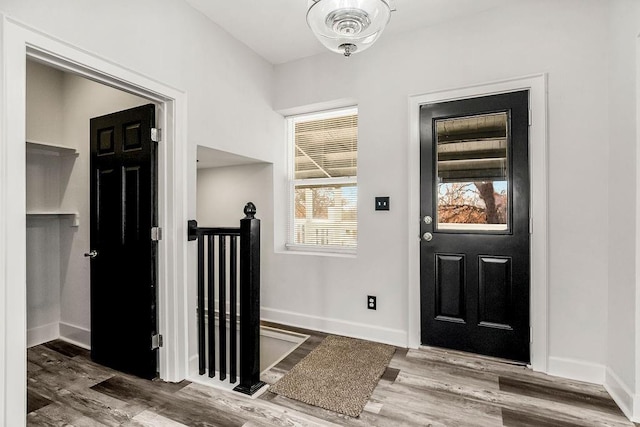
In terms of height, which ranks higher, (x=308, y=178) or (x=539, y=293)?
(x=308, y=178)

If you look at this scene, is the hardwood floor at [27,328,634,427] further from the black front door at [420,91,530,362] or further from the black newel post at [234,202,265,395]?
the black front door at [420,91,530,362]

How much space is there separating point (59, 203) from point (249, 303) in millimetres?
2234

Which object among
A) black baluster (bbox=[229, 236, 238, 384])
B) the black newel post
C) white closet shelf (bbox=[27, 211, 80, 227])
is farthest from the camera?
white closet shelf (bbox=[27, 211, 80, 227])

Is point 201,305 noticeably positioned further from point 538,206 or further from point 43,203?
point 538,206

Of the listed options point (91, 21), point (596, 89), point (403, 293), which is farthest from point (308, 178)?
point (596, 89)

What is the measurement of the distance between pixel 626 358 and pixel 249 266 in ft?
7.65

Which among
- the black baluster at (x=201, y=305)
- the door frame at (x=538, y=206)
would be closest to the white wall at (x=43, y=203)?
the black baluster at (x=201, y=305)

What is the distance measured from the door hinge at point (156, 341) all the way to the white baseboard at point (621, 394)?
291cm

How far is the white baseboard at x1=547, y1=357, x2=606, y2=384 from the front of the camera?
2.28m

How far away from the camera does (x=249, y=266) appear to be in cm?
221

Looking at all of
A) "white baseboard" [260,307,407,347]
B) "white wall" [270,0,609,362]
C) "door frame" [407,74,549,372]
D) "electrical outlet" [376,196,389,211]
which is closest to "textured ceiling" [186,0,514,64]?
"white wall" [270,0,609,362]

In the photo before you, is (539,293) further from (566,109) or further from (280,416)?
(280,416)

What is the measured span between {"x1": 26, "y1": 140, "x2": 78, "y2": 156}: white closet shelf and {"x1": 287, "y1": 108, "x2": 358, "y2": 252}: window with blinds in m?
2.04
